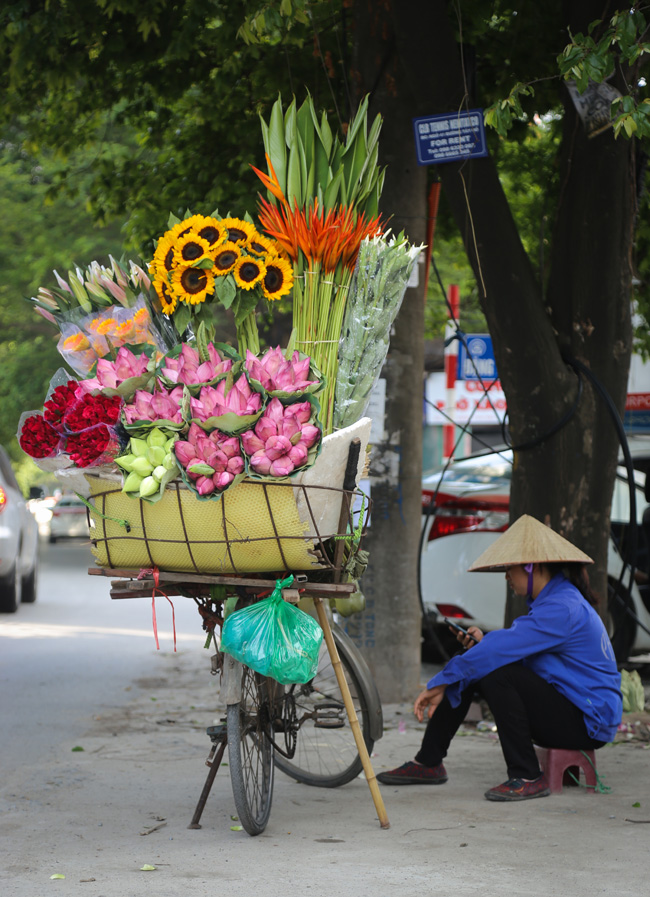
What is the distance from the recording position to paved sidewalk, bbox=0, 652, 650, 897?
3.99 meters

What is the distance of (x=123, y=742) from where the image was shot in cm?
661

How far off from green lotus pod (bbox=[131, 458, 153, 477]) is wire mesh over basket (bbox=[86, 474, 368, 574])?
0.40 feet

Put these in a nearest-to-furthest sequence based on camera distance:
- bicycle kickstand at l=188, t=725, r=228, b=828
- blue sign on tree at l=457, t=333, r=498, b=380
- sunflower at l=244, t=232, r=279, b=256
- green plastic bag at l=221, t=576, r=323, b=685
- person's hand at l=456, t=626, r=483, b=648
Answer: green plastic bag at l=221, t=576, r=323, b=685 → sunflower at l=244, t=232, r=279, b=256 → bicycle kickstand at l=188, t=725, r=228, b=828 → person's hand at l=456, t=626, r=483, b=648 → blue sign on tree at l=457, t=333, r=498, b=380

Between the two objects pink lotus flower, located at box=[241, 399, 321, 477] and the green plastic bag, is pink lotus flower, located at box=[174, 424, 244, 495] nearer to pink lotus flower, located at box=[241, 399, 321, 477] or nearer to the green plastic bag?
pink lotus flower, located at box=[241, 399, 321, 477]

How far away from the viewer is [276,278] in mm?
4355

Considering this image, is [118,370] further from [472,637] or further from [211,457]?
[472,637]

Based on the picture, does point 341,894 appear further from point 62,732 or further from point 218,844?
point 62,732

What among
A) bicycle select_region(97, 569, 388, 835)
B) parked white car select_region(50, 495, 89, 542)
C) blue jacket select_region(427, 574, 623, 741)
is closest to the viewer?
bicycle select_region(97, 569, 388, 835)

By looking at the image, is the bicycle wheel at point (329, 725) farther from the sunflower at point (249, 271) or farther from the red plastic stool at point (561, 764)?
the sunflower at point (249, 271)

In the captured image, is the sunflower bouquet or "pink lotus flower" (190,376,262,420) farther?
the sunflower bouquet

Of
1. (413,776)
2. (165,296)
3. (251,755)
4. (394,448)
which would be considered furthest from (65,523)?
(165,296)

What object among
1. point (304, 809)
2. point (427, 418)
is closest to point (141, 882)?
point (304, 809)

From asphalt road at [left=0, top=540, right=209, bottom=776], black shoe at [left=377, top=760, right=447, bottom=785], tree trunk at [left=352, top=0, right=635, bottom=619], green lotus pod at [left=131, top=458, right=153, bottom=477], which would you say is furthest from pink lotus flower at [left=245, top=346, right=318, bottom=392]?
tree trunk at [left=352, top=0, right=635, bottom=619]

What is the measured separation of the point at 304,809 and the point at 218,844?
2.35 ft
